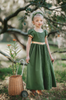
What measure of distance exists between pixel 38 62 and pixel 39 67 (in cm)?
8

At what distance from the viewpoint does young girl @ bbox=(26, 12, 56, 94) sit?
1917mm

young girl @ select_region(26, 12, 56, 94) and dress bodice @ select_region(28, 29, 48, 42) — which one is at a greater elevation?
dress bodice @ select_region(28, 29, 48, 42)

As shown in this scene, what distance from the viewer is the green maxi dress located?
1909 millimetres

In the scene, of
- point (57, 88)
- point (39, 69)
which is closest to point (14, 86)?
point (39, 69)

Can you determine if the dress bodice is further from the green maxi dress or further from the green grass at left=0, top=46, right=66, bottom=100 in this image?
the green grass at left=0, top=46, right=66, bottom=100

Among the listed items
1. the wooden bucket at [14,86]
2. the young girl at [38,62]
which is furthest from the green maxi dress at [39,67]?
the wooden bucket at [14,86]

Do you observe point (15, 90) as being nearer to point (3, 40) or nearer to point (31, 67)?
point (31, 67)

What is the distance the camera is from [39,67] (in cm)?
191

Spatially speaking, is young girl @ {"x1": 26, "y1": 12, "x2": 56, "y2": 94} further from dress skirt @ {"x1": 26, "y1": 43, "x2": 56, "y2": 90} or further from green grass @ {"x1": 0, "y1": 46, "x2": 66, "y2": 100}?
green grass @ {"x1": 0, "y1": 46, "x2": 66, "y2": 100}

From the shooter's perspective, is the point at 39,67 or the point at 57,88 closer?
the point at 39,67

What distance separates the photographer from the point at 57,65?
11.6 ft

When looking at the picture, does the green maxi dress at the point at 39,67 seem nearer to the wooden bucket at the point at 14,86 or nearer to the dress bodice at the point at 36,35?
the dress bodice at the point at 36,35

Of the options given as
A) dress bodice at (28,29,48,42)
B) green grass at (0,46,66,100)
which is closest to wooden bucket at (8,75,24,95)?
green grass at (0,46,66,100)

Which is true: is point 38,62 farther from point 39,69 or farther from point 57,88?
point 57,88
